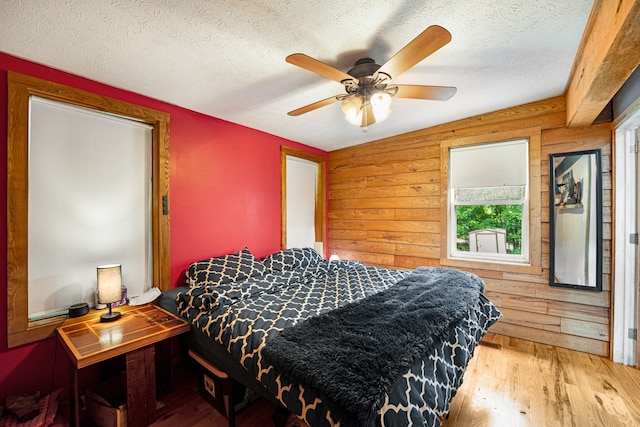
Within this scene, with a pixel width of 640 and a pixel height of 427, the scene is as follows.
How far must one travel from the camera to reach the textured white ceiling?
1.45m

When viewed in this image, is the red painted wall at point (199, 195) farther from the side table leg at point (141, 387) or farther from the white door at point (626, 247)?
the white door at point (626, 247)

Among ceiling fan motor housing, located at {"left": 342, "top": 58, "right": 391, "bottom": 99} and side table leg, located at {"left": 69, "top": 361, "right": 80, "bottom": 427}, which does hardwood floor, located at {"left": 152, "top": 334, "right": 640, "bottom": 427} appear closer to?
side table leg, located at {"left": 69, "top": 361, "right": 80, "bottom": 427}

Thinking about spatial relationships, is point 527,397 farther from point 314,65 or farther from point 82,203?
point 82,203

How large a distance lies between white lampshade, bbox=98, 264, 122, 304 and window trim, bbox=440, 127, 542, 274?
3231 mm

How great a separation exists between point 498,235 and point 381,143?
1.87 m

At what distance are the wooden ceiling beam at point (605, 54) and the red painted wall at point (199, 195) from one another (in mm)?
2969

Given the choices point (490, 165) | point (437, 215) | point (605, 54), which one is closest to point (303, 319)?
point (605, 54)

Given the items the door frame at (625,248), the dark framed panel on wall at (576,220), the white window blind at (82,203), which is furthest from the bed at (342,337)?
the door frame at (625,248)

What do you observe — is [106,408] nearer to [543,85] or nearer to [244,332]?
[244,332]

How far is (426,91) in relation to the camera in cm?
188

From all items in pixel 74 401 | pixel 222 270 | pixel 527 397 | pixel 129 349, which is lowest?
pixel 527 397

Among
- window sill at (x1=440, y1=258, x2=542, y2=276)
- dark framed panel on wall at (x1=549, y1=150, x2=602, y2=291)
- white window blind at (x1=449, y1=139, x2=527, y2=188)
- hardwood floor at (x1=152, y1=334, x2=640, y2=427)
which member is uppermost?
white window blind at (x1=449, y1=139, x2=527, y2=188)

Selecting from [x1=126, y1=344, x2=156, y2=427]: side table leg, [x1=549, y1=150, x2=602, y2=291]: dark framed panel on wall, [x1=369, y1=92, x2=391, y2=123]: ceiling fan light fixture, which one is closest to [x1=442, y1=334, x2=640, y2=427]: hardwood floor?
[x1=549, y1=150, x2=602, y2=291]: dark framed panel on wall

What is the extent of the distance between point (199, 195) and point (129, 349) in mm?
1522
